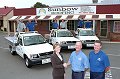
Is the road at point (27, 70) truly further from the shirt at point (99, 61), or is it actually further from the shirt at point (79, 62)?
the shirt at point (99, 61)

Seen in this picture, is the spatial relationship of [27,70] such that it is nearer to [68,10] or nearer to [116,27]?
[116,27]

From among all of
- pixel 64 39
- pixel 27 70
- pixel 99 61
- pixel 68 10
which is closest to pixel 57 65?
pixel 99 61

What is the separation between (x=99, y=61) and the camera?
5.16 meters

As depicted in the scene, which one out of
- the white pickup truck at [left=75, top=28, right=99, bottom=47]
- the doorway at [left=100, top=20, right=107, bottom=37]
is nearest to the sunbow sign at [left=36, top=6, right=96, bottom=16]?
the doorway at [left=100, top=20, right=107, bottom=37]

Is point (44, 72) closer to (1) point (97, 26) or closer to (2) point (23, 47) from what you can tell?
(2) point (23, 47)

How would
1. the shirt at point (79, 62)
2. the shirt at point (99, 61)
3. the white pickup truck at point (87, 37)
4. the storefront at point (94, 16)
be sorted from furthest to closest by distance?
the storefront at point (94, 16)
the white pickup truck at point (87, 37)
the shirt at point (79, 62)
the shirt at point (99, 61)

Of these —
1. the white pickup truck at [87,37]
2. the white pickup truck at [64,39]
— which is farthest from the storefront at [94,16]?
the white pickup truck at [64,39]

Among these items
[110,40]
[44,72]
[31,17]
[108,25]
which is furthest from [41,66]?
[31,17]

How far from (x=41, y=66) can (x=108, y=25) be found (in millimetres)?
14121

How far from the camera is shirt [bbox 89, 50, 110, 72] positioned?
514 centimetres

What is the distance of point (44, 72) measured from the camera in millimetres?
9211

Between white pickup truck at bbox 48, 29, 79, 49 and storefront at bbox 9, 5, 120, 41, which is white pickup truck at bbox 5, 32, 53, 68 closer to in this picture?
white pickup truck at bbox 48, 29, 79, 49

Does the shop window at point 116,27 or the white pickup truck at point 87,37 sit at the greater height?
the shop window at point 116,27

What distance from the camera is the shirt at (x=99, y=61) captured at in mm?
5141
